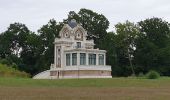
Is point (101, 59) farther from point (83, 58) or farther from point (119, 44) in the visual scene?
point (119, 44)

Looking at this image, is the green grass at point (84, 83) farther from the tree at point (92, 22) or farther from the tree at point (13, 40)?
the tree at point (13, 40)

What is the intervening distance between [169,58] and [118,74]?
36.0ft

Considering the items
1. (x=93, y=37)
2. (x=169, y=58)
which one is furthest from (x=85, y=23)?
(x=169, y=58)

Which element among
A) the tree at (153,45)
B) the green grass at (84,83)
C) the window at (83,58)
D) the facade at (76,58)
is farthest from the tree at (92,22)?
the green grass at (84,83)

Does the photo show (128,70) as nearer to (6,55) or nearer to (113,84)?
(6,55)

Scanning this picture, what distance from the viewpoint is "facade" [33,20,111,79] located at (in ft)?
252

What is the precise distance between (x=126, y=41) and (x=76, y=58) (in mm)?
22805

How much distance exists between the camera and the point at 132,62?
99875 millimetres

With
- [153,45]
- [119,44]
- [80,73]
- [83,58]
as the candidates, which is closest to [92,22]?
[119,44]

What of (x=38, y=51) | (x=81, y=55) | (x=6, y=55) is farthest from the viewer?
(x=6, y=55)

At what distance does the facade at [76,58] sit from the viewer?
7681cm

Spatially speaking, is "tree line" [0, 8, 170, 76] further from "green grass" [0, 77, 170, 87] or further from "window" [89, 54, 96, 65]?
"green grass" [0, 77, 170, 87]

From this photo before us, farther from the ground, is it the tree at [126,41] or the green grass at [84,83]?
the tree at [126,41]

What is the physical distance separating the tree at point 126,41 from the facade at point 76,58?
1318cm
